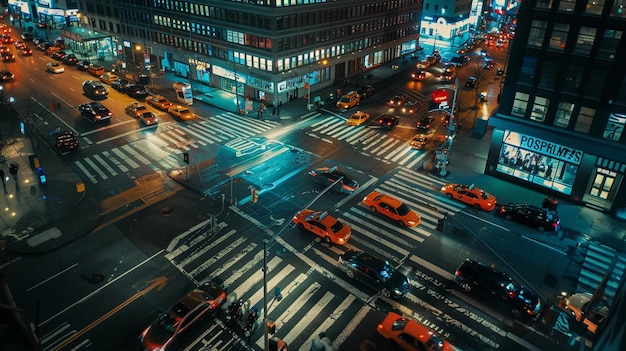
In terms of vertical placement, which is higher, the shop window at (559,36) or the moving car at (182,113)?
the shop window at (559,36)

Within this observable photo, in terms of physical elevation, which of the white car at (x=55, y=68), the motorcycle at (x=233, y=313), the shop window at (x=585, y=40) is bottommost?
the motorcycle at (x=233, y=313)

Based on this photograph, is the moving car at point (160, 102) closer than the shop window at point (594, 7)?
No

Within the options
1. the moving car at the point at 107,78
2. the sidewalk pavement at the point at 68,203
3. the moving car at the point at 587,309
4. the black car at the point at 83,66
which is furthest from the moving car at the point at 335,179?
the black car at the point at 83,66

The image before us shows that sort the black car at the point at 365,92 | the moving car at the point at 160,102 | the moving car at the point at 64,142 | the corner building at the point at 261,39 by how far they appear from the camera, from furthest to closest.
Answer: the black car at the point at 365,92 < the moving car at the point at 160,102 < the corner building at the point at 261,39 < the moving car at the point at 64,142

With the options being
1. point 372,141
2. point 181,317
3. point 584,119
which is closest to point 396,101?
point 372,141

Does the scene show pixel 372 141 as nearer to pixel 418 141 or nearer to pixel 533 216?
pixel 418 141

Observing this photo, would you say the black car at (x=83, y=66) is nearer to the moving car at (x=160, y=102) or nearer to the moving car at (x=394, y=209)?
the moving car at (x=160, y=102)

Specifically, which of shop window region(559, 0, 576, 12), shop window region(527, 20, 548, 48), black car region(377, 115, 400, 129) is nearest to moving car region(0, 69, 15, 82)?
black car region(377, 115, 400, 129)
